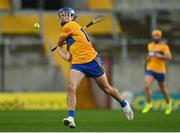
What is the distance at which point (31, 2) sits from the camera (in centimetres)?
3212

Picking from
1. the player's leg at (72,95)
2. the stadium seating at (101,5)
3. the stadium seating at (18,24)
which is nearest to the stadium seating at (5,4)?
the stadium seating at (18,24)

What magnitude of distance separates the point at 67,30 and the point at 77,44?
0.32 meters

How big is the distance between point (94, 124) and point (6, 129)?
7.55 ft

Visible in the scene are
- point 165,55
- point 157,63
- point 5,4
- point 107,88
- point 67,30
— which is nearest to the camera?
point 67,30

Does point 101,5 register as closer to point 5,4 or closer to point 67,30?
point 5,4

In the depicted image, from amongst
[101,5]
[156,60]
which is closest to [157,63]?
[156,60]

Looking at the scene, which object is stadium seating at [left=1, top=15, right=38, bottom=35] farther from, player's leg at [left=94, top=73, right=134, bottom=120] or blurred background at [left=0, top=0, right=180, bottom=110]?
player's leg at [left=94, top=73, right=134, bottom=120]

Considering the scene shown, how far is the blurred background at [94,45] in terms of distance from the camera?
25.0 meters

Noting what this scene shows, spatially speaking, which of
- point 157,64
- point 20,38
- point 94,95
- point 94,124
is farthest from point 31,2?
point 94,124

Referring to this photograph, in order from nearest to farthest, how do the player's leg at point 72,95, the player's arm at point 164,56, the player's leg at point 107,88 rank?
the player's leg at point 72,95
the player's leg at point 107,88
the player's arm at point 164,56

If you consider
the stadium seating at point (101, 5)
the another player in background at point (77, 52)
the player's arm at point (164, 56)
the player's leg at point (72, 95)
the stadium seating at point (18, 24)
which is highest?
the stadium seating at point (101, 5)

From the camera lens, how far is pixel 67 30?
1377 centimetres

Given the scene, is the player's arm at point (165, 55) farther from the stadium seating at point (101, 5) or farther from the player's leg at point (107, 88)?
the stadium seating at point (101, 5)

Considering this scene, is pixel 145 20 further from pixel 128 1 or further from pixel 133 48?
pixel 133 48
